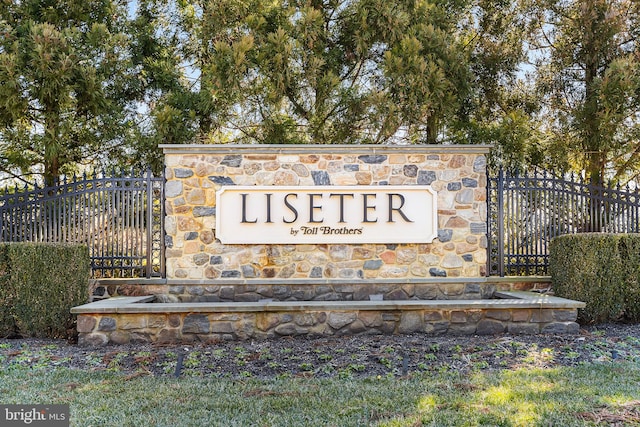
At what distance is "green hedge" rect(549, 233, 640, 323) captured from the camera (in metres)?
6.82

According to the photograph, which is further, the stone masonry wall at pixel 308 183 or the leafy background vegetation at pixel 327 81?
the leafy background vegetation at pixel 327 81

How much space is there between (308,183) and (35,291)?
358 cm

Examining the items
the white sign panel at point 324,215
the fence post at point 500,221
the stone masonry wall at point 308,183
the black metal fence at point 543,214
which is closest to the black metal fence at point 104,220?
the stone masonry wall at point 308,183

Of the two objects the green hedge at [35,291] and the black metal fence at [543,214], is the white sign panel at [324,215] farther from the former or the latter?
the green hedge at [35,291]

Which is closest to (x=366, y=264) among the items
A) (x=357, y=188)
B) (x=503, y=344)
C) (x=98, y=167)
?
(x=357, y=188)

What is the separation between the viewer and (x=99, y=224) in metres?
7.87

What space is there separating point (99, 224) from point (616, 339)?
6.62 m

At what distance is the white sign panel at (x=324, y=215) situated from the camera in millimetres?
7625

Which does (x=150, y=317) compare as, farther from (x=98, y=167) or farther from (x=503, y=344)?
(x=98, y=167)

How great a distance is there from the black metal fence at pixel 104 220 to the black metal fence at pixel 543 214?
4933mm

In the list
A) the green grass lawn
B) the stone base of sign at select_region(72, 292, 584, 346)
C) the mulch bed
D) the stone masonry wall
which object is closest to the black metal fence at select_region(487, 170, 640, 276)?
the stone masonry wall

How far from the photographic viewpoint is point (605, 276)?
6840 mm

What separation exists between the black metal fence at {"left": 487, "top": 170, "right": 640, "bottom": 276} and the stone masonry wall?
2.36 feet

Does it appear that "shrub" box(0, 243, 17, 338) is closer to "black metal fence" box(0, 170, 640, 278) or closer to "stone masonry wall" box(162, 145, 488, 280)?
"black metal fence" box(0, 170, 640, 278)
